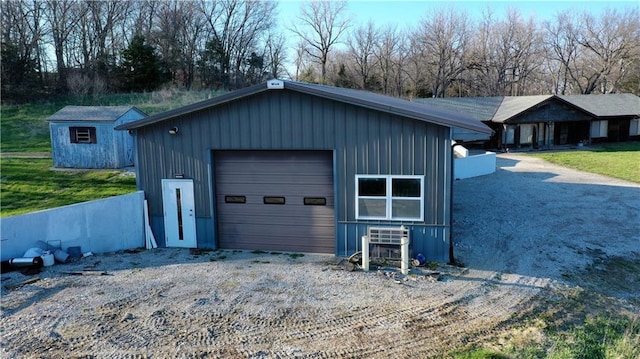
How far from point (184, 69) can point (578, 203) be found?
37261mm

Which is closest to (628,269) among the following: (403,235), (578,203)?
(403,235)

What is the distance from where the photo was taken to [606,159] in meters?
24.8

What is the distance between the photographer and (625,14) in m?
47.8

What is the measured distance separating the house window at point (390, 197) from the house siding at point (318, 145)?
0.12 meters

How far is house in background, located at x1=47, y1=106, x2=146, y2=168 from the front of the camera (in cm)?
1927

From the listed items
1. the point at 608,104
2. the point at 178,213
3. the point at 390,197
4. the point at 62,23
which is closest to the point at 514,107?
the point at 608,104

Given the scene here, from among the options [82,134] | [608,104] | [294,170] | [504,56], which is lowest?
[294,170]

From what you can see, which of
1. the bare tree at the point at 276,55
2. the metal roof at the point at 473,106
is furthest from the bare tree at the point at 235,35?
the metal roof at the point at 473,106

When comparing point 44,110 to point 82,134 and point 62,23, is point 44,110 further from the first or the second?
point 82,134

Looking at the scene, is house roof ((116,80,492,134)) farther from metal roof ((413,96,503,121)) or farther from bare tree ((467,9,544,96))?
bare tree ((467,9,544,96))

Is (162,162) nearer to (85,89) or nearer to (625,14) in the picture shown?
(85,89)

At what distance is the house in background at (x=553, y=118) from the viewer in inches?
1176

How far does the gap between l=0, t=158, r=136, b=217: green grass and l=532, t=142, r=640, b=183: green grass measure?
781 inches

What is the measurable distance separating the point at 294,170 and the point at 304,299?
344 centimetres
